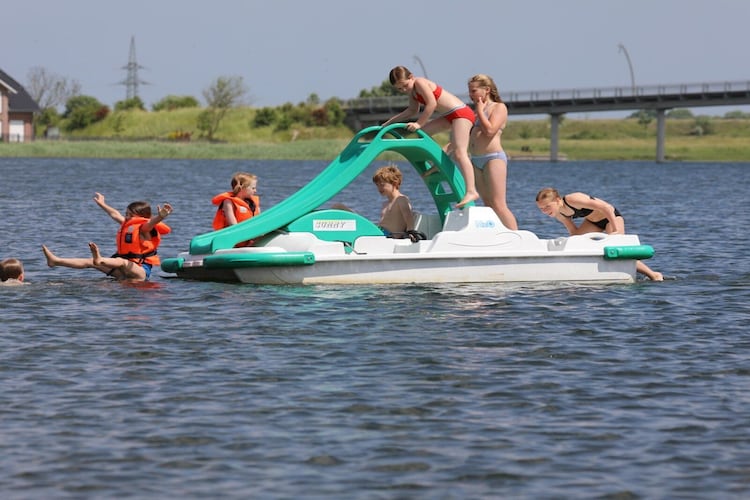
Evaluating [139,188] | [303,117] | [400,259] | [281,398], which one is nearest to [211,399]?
[281,398]

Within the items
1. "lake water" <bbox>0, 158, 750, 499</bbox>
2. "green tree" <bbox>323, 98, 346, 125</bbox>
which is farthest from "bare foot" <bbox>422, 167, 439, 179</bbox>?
"green tree" <bbox>323, 98, 346, 125</bbox>

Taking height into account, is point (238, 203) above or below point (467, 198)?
below

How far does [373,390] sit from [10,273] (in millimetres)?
6729

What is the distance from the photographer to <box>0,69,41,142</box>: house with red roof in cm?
10569

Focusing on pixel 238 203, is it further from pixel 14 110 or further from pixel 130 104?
pixel 130 104

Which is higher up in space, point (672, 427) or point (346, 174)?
point (346, 174)

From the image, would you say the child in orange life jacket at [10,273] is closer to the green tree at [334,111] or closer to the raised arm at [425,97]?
the raised arm at [425,97]

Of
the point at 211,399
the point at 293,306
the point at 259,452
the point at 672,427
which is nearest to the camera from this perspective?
the point at 259,452

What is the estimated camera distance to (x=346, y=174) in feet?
50.8

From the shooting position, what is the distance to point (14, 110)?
4368 inches

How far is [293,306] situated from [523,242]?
116 inches

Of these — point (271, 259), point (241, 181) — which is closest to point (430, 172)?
point (241, 181)

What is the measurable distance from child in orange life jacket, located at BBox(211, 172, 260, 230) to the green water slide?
0.41 metres

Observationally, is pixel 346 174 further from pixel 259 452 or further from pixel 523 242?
pixel 259 452
